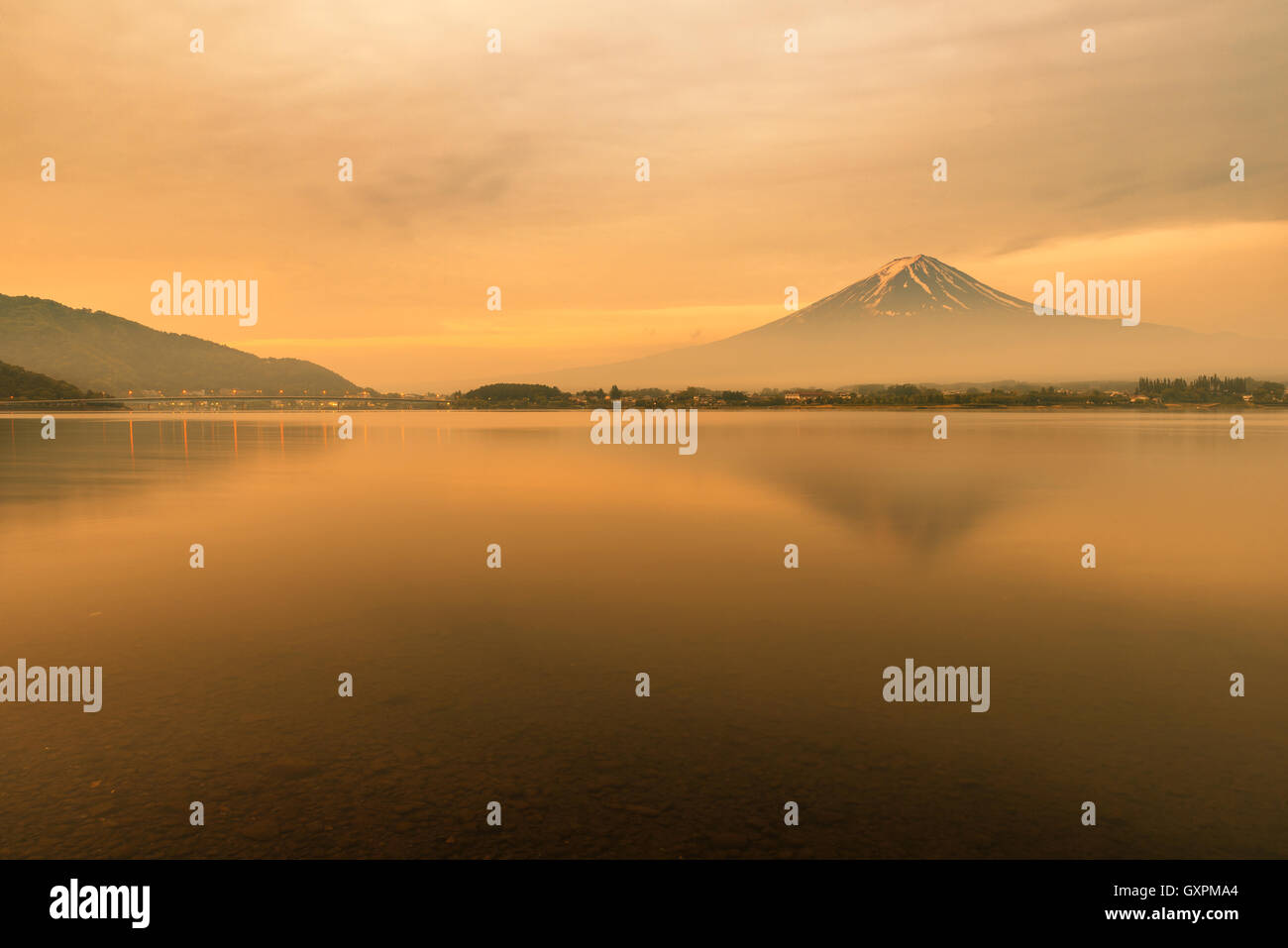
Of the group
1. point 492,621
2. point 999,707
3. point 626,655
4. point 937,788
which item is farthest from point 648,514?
point 937,788

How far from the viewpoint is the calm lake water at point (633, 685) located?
6957mm

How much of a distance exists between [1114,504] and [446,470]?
32.1m

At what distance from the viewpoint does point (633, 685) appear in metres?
10.5

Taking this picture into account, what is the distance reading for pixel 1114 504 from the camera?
97.0 ft

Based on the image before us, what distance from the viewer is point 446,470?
151 feet

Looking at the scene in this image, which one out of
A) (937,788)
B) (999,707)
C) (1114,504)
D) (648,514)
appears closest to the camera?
(937,788)

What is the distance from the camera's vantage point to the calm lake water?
6957 mm
